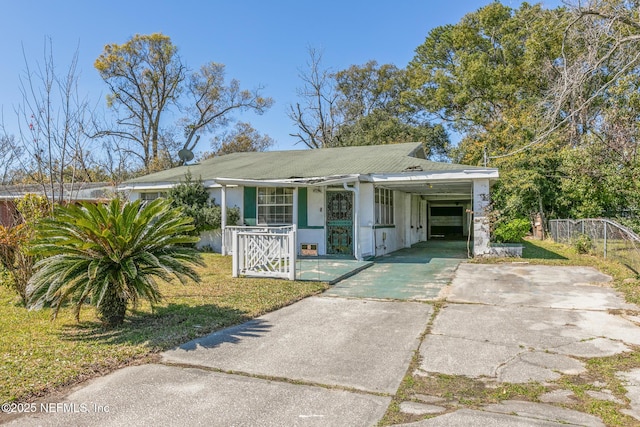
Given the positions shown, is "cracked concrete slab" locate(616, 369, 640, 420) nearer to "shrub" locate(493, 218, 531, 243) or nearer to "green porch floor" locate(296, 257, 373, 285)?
"green porch floor" locate(296, 257, 373, 285)

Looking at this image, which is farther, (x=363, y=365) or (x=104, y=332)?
(x=104, y=332)

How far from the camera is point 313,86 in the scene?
3412 cm

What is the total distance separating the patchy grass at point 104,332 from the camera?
11.9 ft

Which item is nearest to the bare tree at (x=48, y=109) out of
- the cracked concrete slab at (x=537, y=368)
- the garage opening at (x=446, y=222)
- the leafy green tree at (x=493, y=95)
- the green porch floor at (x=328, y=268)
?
the green porch floor at (x=328, y=268)

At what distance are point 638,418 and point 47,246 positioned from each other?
5.75 meters

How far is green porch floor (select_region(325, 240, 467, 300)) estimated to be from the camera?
7.50 metres

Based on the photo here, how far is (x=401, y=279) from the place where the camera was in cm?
898

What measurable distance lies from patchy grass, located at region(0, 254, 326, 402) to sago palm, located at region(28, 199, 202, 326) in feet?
1.18

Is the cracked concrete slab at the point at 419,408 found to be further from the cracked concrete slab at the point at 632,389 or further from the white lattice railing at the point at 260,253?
the white lattice railing at the point at 260,253

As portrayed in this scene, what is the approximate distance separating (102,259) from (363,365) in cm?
317

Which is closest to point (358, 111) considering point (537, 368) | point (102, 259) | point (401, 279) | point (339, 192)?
point (339, 192)

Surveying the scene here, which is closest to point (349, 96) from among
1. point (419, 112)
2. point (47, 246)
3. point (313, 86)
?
point (313, 86)

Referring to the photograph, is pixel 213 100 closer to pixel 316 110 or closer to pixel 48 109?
pixel 316 110

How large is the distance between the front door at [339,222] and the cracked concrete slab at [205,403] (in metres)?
9.62
